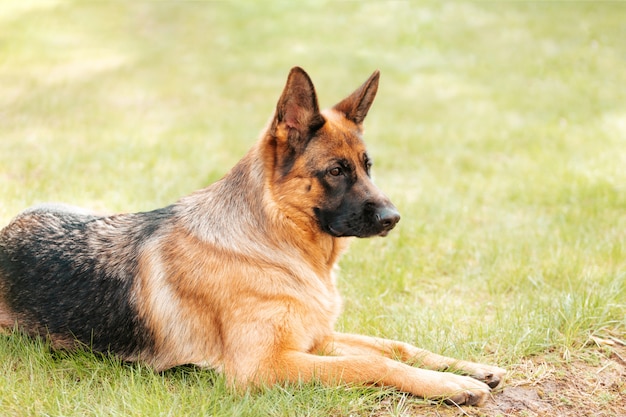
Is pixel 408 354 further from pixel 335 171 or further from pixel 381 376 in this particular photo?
pixel 335 171

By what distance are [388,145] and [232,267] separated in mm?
6441

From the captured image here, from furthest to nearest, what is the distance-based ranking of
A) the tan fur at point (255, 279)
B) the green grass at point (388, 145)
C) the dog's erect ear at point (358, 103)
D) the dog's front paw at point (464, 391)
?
the dog's erect ear at point (358, 103)
the green grass at point (388, 145)
the tan fur at point (255, 279)
the dog's front paw at point (464, 391)

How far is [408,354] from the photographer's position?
442 cm

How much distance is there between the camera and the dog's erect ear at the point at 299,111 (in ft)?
13.5

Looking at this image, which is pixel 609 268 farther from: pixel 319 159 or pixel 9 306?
pixel 9 306

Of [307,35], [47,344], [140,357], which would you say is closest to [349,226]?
[140,357]

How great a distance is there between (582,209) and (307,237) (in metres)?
4.54

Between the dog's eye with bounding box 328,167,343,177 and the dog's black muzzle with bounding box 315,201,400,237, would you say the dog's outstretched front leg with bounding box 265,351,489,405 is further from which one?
the dog's eye with bounding box 328,167,343,177

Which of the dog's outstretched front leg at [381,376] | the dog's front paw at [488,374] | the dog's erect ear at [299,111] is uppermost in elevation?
the dog's erect ear at [299,111]

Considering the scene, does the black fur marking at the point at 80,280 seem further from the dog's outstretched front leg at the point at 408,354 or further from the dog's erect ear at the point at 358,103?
the dog's erect ear at the point at 358,103

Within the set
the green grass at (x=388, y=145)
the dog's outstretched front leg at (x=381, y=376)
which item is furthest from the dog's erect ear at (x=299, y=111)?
the green grass at (x=388, y=145)

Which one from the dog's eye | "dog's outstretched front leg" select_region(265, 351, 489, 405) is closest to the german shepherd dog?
the dog's eye

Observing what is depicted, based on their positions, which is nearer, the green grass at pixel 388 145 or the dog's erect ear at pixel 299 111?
the dog's erect ear at pixel 299 111

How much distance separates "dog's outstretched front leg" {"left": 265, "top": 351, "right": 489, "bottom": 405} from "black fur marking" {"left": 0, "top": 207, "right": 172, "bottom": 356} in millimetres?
1013
